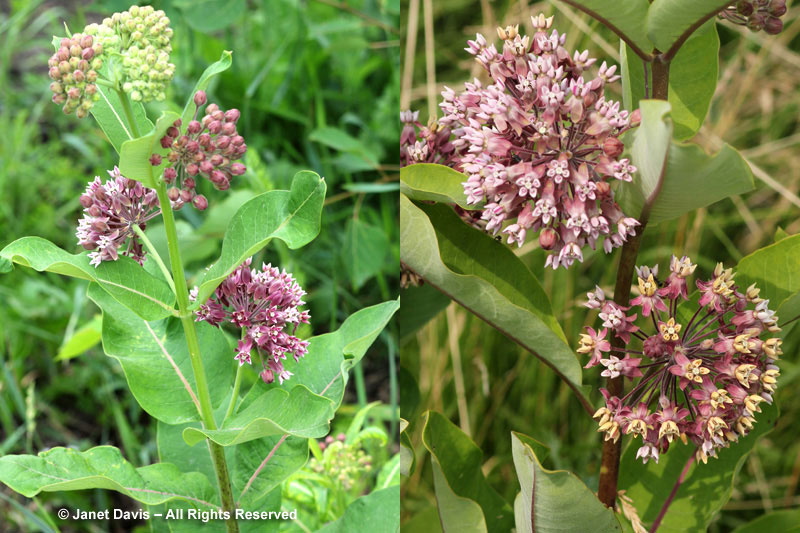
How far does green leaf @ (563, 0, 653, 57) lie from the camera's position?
1.48 feet

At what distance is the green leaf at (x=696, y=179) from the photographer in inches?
15.6

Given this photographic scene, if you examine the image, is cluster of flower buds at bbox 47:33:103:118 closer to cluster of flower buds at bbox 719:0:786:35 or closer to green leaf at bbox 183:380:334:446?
green leaf at bbox 183:380:334:446

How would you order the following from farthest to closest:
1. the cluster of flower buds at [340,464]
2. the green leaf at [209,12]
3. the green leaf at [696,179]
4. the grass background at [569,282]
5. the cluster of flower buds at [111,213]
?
the green leaf at [209,12] < the grass background at [569,282] < the cluster of flower buds at [340,464] < the cluster of flower buds at [111,213] < the green leaf at [696,179]

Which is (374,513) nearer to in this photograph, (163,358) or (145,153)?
(163,358)

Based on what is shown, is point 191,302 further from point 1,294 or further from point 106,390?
point 1,294

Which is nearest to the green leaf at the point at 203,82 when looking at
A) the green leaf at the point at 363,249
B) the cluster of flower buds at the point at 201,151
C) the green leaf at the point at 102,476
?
the cluster of flower buds at the point at 201,151

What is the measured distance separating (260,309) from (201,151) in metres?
0.12

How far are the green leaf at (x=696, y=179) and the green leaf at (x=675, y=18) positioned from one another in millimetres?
86

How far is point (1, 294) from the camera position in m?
1.21

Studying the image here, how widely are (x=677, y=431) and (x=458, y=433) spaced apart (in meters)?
0.17

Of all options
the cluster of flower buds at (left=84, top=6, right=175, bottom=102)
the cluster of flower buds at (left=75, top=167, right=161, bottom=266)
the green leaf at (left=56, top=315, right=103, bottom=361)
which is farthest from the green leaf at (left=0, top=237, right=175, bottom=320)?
the green leaf at (left=56, top=315, right=103, bottom=361)

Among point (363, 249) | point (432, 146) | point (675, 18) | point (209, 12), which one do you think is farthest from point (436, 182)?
point (209, 12)

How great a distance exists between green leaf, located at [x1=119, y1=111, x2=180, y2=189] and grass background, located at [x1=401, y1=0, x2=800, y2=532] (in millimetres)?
352

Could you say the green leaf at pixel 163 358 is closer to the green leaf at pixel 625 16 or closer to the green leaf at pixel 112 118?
the green leaf at pixel 112 118
